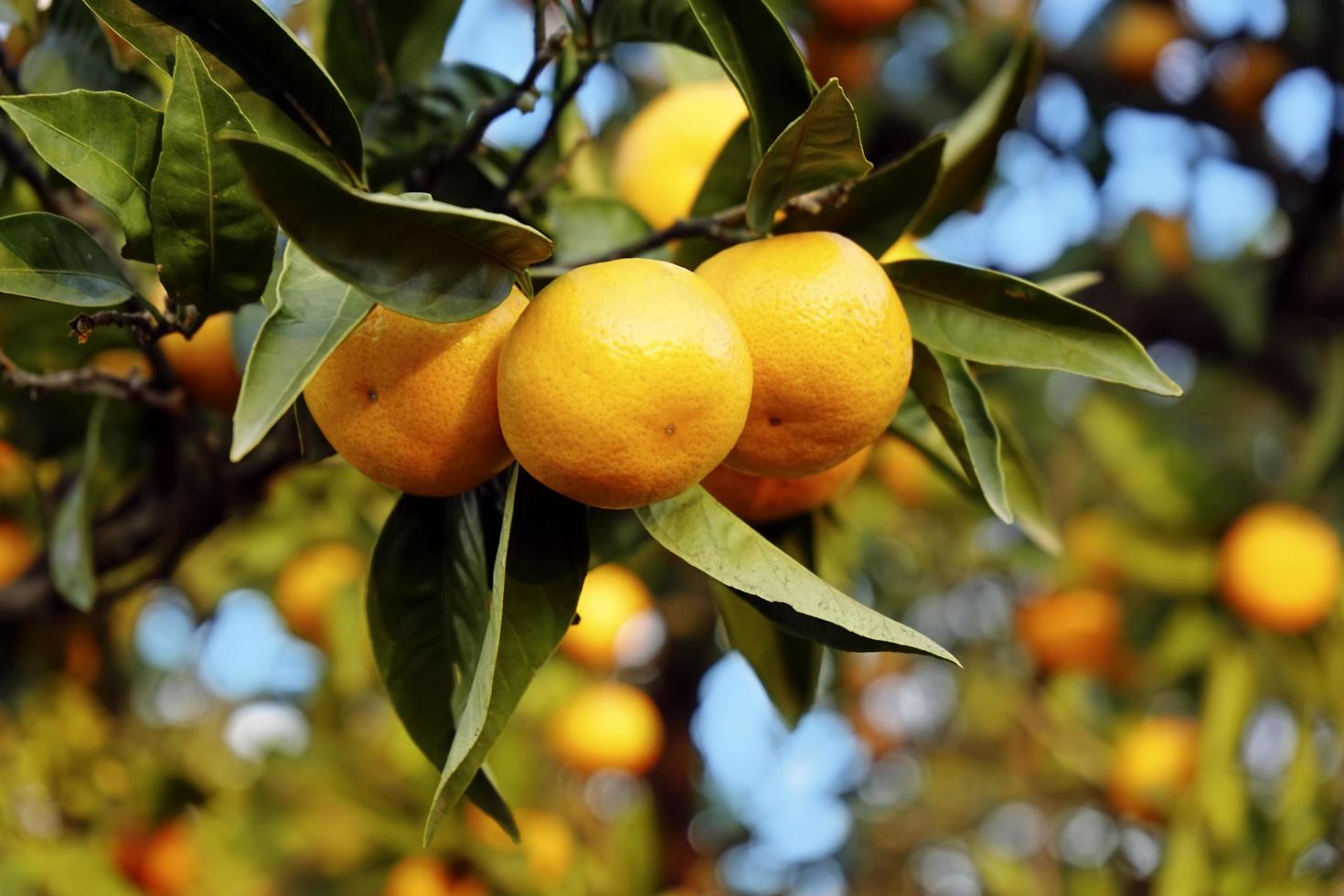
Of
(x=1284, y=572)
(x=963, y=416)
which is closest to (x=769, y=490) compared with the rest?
(x=963, y=416)

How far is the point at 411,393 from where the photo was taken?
1.92 feet

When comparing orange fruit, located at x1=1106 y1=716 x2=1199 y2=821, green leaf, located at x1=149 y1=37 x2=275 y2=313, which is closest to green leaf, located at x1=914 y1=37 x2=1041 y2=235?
green leaf, located at x1=149 y1=37 x2=275 y2=313

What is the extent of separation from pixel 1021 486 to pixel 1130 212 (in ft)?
5.44

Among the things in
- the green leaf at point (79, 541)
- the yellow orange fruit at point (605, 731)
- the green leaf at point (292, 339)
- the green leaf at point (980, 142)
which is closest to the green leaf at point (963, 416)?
the green leaf at point (980, 142)

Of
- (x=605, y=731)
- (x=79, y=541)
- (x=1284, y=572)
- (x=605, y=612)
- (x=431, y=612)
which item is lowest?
(x=605, y=731)

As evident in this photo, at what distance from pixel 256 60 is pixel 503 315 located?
181 mm

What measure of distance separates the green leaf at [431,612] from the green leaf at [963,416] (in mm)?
285

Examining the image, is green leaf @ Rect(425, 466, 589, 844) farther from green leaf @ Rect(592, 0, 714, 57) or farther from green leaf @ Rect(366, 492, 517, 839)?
green leaf @ Rect(592, 0, 714, 57)

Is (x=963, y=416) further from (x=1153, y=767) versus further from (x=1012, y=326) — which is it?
(x=1153, y=767)

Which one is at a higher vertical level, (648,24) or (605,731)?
(648,24)

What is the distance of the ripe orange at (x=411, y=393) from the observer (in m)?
0.59

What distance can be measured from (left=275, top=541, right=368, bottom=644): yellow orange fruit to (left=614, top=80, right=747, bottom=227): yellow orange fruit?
942 millimetres

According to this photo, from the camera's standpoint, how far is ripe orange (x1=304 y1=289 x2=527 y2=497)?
59cm

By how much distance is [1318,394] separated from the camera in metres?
2.27
